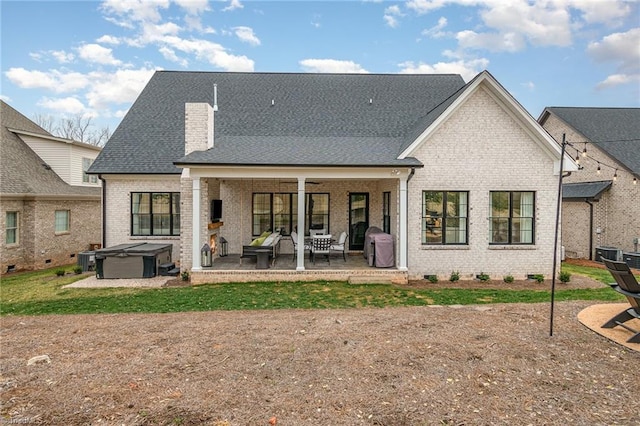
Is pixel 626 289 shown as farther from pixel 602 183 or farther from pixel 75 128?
pixel 75 128

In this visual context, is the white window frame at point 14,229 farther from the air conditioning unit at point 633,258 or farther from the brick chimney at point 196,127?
the air conditioning unit at point 633,258

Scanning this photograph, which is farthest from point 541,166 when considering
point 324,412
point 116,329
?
point 116,329

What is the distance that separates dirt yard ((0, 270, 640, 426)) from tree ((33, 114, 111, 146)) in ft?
158

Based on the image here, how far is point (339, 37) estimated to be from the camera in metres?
20.0

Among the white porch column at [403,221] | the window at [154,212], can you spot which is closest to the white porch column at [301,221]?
the white porch column at [403,221]

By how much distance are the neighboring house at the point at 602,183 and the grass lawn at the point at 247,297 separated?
9.29 meters

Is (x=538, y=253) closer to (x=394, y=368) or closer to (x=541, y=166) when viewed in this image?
(x=541, y=166)

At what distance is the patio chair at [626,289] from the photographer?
19.2ft

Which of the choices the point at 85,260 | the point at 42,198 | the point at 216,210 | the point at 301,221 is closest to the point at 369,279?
the point at 301,221

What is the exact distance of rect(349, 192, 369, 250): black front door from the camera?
1534 centimetres

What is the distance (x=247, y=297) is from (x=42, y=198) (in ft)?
38.6

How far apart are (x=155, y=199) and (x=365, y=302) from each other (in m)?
9.95

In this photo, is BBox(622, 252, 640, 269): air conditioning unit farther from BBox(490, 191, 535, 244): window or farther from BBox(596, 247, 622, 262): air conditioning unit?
BBox(490, 191, 535, 244): window

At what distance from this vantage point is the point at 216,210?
13.5 meters
